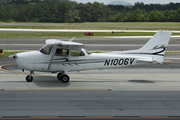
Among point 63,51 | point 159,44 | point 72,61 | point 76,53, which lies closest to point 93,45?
point 159,44

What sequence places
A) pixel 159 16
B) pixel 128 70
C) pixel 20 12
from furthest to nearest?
1. pixel 20 12
2. pixel 159 16
3. pixel 128 70

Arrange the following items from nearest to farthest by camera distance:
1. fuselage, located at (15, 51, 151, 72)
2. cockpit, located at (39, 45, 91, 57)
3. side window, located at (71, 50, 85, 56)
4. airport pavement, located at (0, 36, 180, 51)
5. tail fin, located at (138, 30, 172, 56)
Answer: fuselage, located at (15, 51, 151, 72) → cockpit, located at (39, 45, 91, 57) → side window, located at (71, 50, 85, 56) → tail fin, located at (138, 30, 172, 56) → airport pavement, located at (0, 36, 180, 51)

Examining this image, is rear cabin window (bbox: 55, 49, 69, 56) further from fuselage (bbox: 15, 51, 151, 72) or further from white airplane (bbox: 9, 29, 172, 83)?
fuselage (bbox: 15, 51, 151, 72)

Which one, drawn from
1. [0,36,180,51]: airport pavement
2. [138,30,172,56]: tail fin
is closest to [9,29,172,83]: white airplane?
[138,30,172,56]: tail fin

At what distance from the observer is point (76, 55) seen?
1556 centimetres

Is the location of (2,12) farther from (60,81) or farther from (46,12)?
(60,81)

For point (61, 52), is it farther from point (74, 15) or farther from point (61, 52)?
point (74, 15)

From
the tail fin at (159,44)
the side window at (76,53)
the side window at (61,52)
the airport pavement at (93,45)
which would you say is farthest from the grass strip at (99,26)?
the side window at (61,52)

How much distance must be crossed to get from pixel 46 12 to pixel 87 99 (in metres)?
113

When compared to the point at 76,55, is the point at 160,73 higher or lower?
lower

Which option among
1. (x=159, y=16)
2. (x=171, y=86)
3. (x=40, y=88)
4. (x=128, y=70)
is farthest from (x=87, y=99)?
(x=159, y=16)

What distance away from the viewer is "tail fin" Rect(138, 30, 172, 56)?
16.0m

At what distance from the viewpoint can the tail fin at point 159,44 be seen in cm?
1603

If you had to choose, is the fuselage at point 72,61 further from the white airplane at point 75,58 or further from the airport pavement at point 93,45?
the airport pavement at point 93,45
